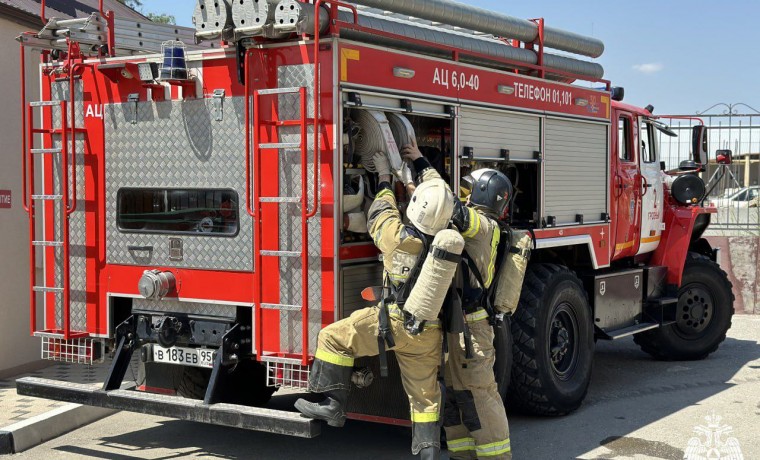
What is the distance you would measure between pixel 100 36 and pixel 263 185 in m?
2.00

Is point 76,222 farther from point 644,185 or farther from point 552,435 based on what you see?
point 644,185

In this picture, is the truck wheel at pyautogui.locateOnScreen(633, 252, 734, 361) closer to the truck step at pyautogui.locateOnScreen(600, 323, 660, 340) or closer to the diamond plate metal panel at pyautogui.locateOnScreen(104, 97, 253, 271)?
the truck step at pyautogui.locateOnScreen(600, 323, 660, 340)

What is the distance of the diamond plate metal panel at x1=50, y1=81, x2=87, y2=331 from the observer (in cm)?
686

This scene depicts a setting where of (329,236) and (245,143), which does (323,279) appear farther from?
(245,143)

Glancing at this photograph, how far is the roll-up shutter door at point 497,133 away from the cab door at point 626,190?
1639mm

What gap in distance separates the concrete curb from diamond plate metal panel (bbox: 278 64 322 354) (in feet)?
7.54

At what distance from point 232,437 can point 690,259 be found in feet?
18.7

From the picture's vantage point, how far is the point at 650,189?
9.88 m

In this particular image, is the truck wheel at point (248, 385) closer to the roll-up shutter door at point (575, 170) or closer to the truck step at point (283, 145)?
the truck step at point (283, 145)

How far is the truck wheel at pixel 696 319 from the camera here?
33.7 feet

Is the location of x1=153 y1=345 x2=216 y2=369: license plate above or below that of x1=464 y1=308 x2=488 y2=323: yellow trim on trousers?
below

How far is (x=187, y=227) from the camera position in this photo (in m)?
6.48

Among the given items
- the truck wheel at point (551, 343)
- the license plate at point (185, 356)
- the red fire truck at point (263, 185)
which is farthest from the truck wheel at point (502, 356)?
the license plate at point (185, 356)

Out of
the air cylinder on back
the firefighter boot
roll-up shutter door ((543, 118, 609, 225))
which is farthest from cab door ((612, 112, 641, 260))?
the firefighter boot
